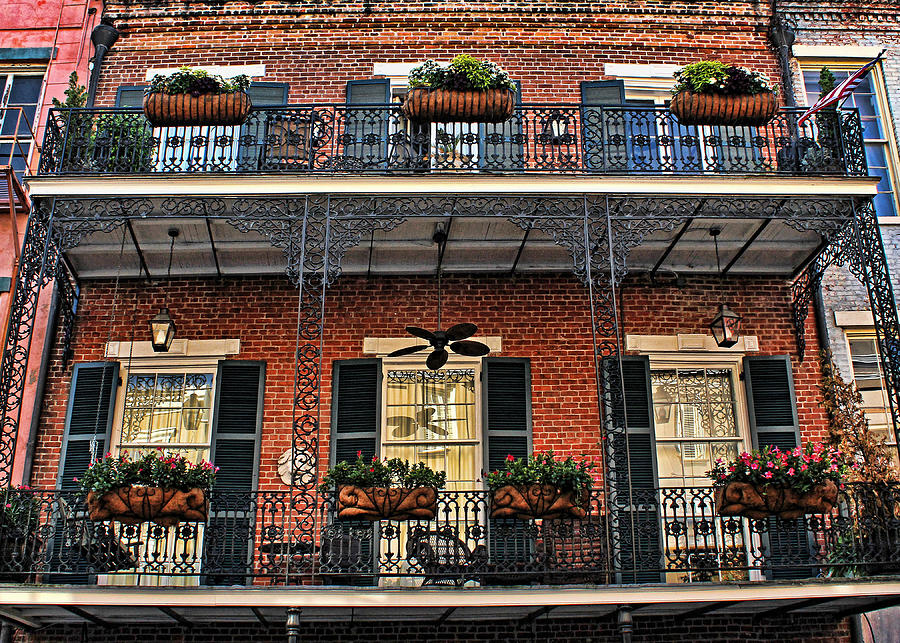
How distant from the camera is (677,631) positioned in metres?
9.16

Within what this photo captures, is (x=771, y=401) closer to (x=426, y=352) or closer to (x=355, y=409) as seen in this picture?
(x=426, y=352)

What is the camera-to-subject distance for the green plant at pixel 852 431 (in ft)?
30.9

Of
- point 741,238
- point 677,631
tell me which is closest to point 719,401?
point 741,238

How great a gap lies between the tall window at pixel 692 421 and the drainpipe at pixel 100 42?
7581 millimetres

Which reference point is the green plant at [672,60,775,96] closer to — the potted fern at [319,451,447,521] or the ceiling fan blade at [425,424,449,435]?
the ceiling fan blade at [425,424,449,435]

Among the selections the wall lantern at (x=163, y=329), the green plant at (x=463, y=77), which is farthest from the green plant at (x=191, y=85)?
the green plant at (x=463, y=77)

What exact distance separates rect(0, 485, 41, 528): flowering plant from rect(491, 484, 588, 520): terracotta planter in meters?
4.10

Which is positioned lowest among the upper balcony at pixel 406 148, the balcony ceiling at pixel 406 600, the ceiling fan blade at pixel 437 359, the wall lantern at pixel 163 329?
the balcony ceiling at pixel 406 600

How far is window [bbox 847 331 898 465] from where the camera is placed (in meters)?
10.1

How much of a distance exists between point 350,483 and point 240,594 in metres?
1.32

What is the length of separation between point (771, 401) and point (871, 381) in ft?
4.54

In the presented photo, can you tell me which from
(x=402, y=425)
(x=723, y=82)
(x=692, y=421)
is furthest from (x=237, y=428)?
(x=723, y=82)

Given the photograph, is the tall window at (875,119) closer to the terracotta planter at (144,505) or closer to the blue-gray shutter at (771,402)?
the blue-gray shutter at (771,402)

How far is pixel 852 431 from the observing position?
384 inches
